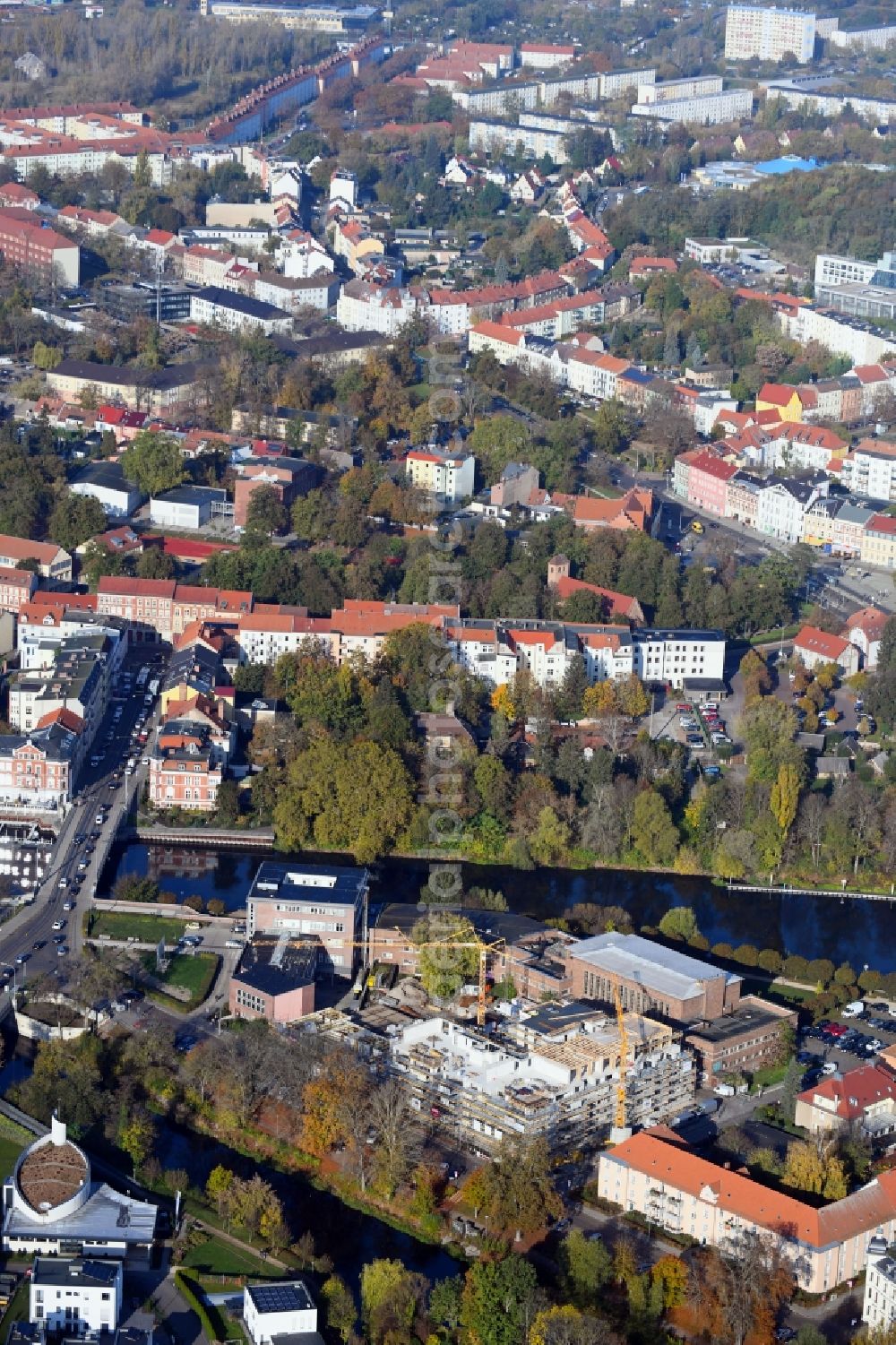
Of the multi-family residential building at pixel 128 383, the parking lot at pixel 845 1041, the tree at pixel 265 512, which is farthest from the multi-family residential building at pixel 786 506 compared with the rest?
the parking lot at pixel 845 1041

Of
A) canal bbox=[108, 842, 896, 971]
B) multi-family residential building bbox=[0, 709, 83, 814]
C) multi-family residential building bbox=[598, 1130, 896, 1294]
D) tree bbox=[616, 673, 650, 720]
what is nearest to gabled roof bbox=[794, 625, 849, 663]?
tree bbox=[616, 673, 650, 720]

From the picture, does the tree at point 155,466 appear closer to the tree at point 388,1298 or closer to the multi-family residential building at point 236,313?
the multi-family residential building at point 236,313

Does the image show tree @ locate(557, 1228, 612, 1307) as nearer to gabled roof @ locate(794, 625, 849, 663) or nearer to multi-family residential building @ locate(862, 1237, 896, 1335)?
multi-family residential building @ locate(862, 1237, 896, 1335)

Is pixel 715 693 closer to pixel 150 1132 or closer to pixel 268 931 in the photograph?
pixel 268 931

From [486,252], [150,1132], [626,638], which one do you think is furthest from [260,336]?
→ [150,1132]

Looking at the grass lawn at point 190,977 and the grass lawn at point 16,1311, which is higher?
the grass lawn at point 16,1311

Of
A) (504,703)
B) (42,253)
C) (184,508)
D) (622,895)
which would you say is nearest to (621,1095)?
(622,895)
